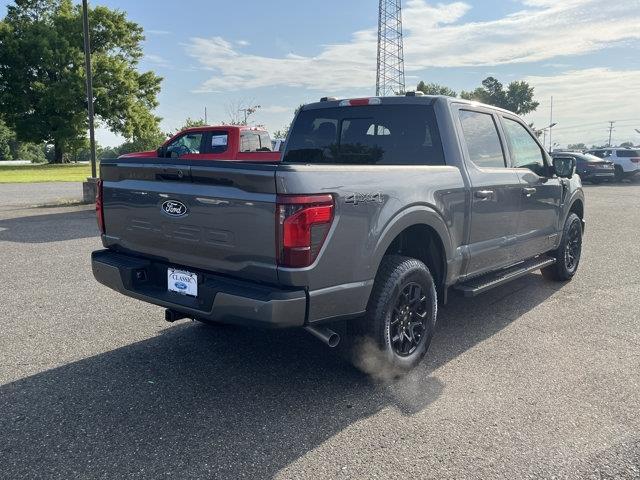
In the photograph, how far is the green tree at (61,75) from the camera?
128ft

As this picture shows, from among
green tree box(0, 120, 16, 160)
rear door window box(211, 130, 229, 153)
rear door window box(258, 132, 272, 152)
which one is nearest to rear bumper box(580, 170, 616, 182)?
rear door window box(258, 132, 272, 152)

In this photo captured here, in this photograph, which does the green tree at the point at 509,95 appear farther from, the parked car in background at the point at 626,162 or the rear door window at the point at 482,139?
the rear door window at the point at 482,139

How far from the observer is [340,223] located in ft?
9.50

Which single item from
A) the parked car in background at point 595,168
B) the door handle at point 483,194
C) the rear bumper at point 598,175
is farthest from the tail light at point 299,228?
the rear bumper at point 598,175

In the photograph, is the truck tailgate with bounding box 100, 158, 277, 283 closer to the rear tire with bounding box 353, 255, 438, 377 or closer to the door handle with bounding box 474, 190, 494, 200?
the rear tire with bounding box 353, 255, 438, 377

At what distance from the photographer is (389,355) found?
132 inches

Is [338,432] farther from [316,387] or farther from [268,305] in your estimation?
[268,305]

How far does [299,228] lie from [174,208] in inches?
34.8

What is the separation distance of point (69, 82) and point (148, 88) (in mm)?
7178

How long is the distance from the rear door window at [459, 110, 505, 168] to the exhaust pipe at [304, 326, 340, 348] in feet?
6.57

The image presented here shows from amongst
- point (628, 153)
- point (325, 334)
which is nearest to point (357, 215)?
point (325, 334)

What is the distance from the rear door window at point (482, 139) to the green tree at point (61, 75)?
130 ft

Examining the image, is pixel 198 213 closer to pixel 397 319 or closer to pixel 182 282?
pixel 182 282

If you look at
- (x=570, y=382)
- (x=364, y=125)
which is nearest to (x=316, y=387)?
(x=570, y=382)
